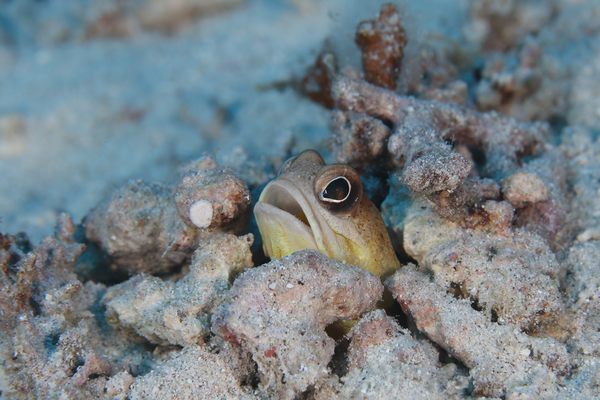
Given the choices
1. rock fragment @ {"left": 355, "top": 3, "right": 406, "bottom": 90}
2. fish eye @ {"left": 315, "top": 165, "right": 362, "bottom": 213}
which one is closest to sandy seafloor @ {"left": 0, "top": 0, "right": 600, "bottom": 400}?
rock fragment @ {"left": 355, "top": 3, "right": 406, "bottom": 90}

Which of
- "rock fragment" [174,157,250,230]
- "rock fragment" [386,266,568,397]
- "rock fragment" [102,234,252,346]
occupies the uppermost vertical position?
"rock fragment" [174,157,250,230]

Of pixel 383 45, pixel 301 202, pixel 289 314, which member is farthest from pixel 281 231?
pixel 383 45

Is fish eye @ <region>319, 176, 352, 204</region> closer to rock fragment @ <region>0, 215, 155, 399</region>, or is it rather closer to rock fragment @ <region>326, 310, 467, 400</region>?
rock fragment @ <region>326, 310, 467, 400</region>

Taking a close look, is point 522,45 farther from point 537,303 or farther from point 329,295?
point 329,295

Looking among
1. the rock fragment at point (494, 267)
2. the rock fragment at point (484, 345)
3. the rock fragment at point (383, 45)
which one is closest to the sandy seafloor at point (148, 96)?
the rock fragment at point (383, 45)

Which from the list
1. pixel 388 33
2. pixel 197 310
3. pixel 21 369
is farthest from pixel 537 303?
pixel 21 369

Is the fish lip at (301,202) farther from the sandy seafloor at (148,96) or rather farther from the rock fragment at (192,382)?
the sandy seafloor at (148,96)
